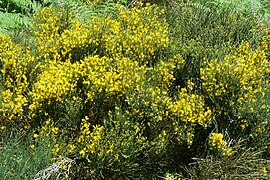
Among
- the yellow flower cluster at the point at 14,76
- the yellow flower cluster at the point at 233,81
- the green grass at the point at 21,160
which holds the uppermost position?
the yellow flower cluster at the point at 233,81

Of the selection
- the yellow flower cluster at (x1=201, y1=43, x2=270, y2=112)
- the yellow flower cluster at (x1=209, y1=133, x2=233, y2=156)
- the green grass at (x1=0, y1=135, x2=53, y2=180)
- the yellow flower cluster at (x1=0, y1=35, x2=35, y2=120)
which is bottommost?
the green grass at (x1=0, y1=135, x2=53, y2=180)

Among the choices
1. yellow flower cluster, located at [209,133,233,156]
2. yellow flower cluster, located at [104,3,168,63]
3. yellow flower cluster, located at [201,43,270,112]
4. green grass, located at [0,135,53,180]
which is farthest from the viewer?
yellow flower cluster, located at [104,3,168,63]

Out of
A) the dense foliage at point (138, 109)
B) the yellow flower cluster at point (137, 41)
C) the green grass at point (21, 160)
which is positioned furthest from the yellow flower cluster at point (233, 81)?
the green grass at point (21, 160)

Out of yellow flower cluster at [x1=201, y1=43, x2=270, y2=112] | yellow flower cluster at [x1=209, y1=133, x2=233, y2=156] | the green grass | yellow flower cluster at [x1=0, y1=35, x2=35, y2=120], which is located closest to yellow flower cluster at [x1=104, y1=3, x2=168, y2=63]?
yellow flower cluster at [x1=201, y1=43, x2=270, y2=112]

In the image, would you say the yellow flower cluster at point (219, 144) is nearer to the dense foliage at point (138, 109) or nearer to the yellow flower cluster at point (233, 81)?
the dense foliage at point (138, 109)

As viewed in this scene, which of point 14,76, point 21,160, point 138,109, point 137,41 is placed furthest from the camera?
point 137,41

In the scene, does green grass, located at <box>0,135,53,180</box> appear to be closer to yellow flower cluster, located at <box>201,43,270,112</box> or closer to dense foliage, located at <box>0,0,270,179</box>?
dense foliage, located at <box>0,0,270,179</box>

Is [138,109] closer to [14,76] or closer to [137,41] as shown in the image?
[137,41]

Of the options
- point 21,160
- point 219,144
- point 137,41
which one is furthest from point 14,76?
point 219,144

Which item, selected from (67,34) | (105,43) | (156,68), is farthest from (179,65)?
(67,34)

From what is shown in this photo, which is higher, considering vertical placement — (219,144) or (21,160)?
(219,144)

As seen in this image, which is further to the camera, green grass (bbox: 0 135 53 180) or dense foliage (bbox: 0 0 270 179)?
dense foliage (bbox: 0 0 270 179)

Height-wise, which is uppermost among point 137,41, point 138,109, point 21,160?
point 137,41

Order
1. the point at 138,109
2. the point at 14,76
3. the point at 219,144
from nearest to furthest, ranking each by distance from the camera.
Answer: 1. the point at 219,144
2. the point at 138,109
3. the point at 14,76
